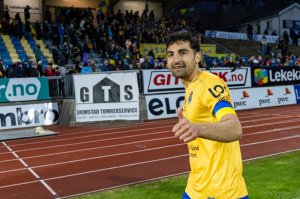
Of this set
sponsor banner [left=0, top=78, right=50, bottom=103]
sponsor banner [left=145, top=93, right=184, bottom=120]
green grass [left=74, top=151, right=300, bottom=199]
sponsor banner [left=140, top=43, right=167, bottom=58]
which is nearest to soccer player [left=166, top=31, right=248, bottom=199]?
green grass [left=74, top=151, right=300, bottom=199]

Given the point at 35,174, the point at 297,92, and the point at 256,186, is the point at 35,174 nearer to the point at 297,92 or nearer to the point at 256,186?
the point at 256,186

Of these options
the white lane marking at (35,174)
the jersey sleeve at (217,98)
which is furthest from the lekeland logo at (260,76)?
the jersey sleeve at (217,98)

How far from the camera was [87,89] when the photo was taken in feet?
48.8

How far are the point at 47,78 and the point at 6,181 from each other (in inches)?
351

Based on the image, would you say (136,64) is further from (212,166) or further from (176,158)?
(212,166)

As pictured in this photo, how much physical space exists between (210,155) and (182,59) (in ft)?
2.25

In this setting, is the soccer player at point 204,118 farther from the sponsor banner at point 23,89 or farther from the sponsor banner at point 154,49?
the sponsor banner at point 154,49

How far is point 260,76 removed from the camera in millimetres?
19016

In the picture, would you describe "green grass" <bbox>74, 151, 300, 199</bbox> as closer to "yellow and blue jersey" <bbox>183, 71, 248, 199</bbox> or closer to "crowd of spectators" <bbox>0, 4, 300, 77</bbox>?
"yellow and blue jersey" <bbox>183, 71, 248, 199</bbox>

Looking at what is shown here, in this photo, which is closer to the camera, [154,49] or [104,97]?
[104,97]

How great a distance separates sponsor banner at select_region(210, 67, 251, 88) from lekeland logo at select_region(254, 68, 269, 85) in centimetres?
41

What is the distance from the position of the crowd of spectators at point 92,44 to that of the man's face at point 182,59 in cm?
1336

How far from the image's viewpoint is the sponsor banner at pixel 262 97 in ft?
59.6

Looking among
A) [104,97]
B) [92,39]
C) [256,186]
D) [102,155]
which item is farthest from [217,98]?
[92,39]
